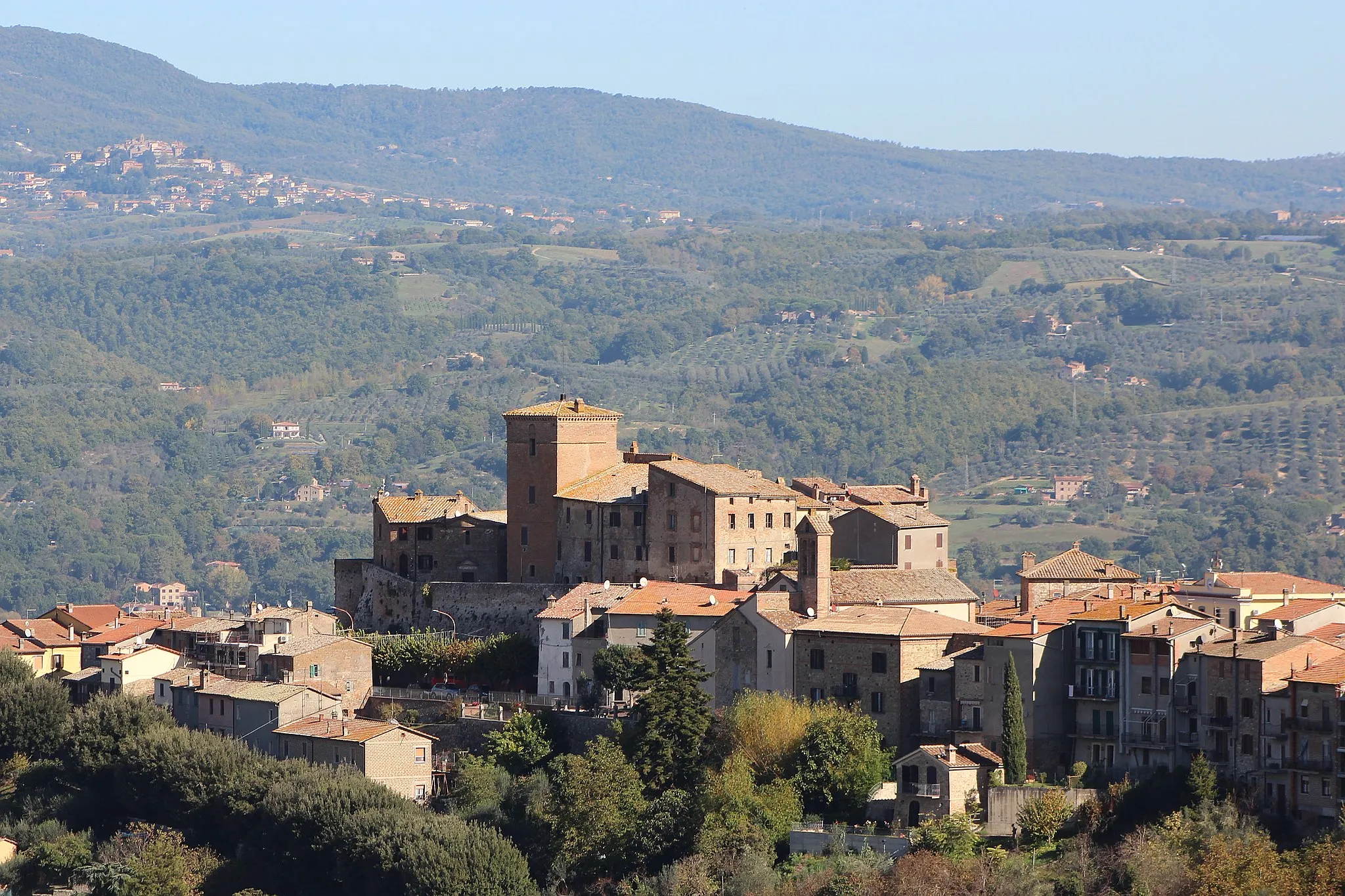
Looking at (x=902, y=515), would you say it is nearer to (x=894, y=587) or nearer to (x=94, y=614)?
(x=894, y=587)

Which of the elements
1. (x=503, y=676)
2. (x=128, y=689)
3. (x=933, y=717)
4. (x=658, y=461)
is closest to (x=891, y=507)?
(x=658, y=461)

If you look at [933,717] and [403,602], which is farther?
[403,602]

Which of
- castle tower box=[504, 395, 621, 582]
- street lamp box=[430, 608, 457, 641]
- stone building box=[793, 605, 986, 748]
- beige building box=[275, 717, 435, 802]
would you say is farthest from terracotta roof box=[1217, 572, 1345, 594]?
beige building box=[275, 717, 435, 802]

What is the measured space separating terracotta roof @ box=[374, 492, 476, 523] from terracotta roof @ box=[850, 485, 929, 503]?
1200 centimetres

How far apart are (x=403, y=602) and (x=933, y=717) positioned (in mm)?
22930

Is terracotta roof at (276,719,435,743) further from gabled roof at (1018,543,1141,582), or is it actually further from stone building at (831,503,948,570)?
gabled roof at (1018,543,1141,582)

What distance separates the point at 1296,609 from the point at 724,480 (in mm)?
16497

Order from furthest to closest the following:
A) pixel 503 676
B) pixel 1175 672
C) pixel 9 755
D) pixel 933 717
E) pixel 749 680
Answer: pixel 9 755
pixel 503 676
pixel 749 680
pixel 933 717
pixel 1175 672

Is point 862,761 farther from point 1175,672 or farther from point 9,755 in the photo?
point 9,755

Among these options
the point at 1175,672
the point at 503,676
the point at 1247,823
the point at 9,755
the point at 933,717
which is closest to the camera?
the point at 1247,823

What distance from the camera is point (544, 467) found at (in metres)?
74.9

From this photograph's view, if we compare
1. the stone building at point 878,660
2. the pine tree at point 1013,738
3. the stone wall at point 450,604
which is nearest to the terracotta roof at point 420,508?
the stone wall at point 450,604

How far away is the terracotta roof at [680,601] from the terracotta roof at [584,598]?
33 centimetres

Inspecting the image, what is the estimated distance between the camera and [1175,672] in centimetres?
5397
